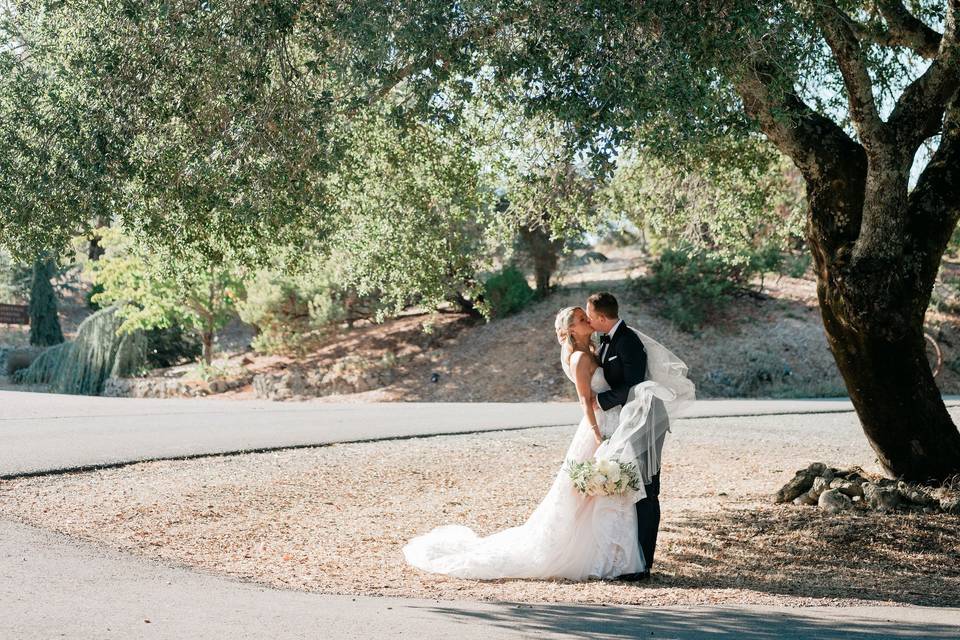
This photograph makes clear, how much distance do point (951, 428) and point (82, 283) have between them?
154ft

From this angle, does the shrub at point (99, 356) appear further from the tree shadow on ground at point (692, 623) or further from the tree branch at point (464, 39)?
the tree shadow on ground at point (692, 623)

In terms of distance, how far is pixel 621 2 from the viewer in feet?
20.8

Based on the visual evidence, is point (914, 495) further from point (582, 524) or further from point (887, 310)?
point (582, 524)

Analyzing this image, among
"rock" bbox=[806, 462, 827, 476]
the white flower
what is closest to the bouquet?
the white flower

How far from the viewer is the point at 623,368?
7.21m

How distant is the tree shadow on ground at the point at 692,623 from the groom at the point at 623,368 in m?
1.15

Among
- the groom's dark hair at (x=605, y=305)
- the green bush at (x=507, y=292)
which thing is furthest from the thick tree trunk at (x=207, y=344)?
the groom's dark hair at (x=605, y=305)

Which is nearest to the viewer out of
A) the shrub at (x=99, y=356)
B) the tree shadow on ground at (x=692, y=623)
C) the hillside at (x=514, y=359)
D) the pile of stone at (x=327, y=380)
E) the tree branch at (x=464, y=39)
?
the tree shadow on ground at (x=692, y=623)

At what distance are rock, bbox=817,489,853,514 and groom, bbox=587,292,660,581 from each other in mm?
2571

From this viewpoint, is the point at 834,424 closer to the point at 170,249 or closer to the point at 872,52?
the point at 872,52

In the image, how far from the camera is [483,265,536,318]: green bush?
1123 inches

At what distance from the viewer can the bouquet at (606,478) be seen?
701 centimetres

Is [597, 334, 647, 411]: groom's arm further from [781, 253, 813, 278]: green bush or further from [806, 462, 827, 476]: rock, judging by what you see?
Answer: [781, 253, 813, 278]: green bush

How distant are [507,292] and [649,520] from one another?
21.5m
